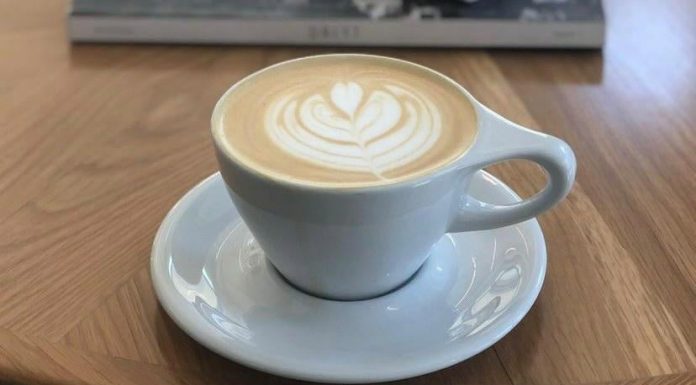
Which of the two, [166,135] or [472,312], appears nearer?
[472,312]

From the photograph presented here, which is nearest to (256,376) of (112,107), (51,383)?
(51,383)

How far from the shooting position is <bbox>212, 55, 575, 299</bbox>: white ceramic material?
15.9 inches

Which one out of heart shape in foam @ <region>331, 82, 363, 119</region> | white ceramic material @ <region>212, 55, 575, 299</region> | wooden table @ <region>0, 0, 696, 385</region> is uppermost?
heart shape in foam @ <region>331, 82, 363, 119</region>

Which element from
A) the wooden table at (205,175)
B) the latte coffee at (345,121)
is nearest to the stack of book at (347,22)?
the wooden table at (205,175)

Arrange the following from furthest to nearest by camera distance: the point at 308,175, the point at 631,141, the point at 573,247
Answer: the point at 631,141, the point at 573,247, the point at 308,175

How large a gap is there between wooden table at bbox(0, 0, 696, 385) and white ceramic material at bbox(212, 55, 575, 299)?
60 mm

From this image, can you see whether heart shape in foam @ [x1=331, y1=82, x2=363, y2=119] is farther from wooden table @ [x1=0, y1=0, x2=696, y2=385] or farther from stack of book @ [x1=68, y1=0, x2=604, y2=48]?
stack of book @ [x1=68, y1=0, x2=604, y2=48]

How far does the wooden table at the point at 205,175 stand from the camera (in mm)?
434

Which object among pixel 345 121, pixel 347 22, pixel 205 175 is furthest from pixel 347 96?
pixel 347 22

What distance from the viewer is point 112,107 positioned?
67 cm

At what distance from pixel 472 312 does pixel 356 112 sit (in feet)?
0.41

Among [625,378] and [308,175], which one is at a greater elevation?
[308,175]

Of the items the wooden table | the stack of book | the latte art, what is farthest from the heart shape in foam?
the stack of book

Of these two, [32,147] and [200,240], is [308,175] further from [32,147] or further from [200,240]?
[32,147]
